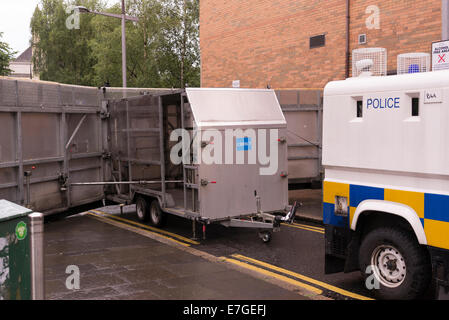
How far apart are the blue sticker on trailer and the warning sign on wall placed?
368 cm

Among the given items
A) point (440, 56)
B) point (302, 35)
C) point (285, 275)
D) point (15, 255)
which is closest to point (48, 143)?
point (285, 275)

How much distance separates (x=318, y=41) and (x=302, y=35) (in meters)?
0.83

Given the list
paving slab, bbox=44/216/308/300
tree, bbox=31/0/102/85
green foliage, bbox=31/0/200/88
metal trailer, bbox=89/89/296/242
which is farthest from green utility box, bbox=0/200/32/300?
tree, bbox=31/0/102/85

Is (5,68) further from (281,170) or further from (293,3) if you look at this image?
(281,170)

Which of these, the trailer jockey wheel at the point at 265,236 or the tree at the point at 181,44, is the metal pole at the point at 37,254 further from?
the tree at the point at 181,44

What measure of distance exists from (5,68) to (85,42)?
17.8m

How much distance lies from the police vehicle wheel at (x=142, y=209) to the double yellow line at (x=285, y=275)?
347 centimetres

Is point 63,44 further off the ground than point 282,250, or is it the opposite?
point 63,44

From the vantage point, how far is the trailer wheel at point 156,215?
34.7ft

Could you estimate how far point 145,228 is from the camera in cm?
1080

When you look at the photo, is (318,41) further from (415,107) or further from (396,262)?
(396,262)

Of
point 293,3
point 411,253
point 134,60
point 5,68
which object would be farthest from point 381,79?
point 134,60

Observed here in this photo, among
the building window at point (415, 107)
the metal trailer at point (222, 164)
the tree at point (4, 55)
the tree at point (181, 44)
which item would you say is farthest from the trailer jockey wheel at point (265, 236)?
the tree at point (181, 44)

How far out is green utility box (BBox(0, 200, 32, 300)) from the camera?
407cm
